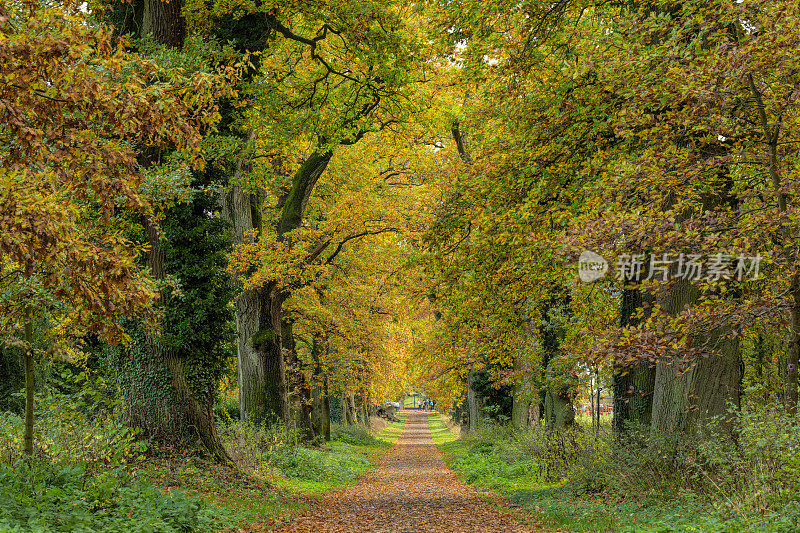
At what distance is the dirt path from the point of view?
10234mm

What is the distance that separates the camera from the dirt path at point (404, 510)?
33.6 ft

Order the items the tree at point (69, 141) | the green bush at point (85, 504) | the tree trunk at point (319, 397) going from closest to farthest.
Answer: the tree at point (69, 141)
the green bush at point (85, 504)
the tree trunk at point (319, 397)

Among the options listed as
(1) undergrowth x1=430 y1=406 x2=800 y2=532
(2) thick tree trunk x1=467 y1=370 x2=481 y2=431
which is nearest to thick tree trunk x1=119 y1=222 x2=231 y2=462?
(1) undergrowth x1=430 y1=406 x2=800 y2=532

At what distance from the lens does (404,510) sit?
41.1ft

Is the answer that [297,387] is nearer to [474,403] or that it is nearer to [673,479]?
[474,403]

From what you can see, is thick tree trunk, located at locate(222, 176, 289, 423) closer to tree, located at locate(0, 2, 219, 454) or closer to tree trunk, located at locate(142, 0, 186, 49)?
tree trunk, located at locate(142, 0, 186, 49)

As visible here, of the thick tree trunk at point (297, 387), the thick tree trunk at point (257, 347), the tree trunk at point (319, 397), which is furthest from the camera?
the tree trunk at point (319, 397)

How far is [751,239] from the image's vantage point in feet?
22.5

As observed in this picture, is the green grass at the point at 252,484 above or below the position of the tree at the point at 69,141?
below

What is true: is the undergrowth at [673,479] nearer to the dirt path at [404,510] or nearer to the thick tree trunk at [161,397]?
the dirt path at [404,510]

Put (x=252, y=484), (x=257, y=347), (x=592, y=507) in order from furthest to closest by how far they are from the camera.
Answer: (x=257, y=347)
(x=252, y=484)
(x=592, y=507)

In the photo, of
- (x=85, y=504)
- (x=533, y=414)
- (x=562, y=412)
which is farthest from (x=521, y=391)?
(x=85, y=504)

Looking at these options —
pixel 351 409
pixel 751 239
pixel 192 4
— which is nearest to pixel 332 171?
pixel 192 4

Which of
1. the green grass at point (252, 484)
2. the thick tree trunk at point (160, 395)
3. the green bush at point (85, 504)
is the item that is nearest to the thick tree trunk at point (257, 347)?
the green grass at point (252, 484)
